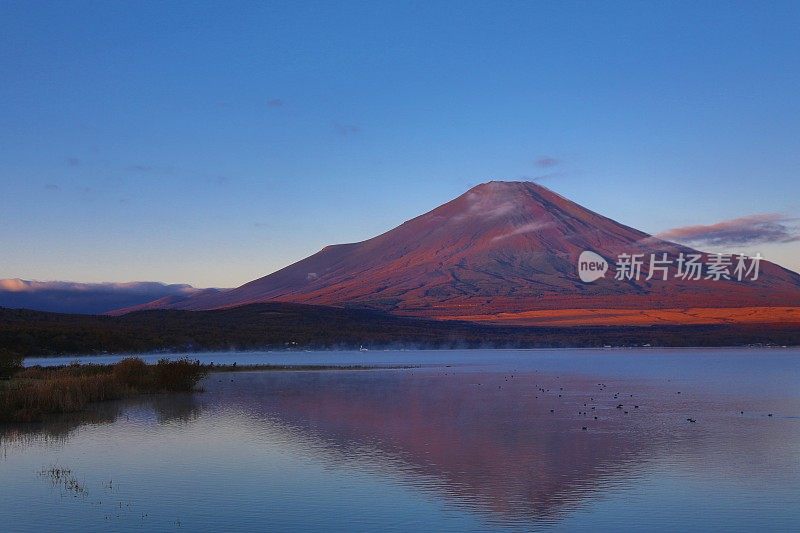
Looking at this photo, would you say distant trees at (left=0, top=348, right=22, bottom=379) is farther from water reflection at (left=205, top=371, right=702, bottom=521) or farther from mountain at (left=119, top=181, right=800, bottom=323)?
mountain at (left=119, top=181, right=800, bottom=323)

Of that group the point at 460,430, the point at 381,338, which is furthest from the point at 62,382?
the point at 381,338

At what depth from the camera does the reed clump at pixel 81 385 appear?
81.6 ft

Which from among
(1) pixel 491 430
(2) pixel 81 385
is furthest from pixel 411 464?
(2) pixel 81 385

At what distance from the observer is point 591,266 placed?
152 metres

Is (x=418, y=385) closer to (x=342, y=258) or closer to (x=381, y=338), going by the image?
(x=381, y=338)

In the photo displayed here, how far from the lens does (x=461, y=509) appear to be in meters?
13.2

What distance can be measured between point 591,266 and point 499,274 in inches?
A: 643

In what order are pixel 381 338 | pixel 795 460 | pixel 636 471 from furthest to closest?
pixel 381 338 → pixel 795 460 → pixel 636 471

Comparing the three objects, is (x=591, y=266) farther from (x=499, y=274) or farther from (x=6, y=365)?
(x=6, y=365)

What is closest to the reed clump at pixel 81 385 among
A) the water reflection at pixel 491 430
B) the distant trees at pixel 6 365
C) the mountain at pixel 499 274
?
the distant trees at pixel 6 365

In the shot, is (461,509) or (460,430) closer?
(461,509)

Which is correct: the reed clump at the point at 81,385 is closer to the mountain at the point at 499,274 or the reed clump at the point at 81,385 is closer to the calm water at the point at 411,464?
the calm water at the point at 411,464

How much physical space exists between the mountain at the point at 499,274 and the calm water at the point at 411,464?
307 feet

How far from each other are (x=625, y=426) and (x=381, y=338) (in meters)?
75.9
